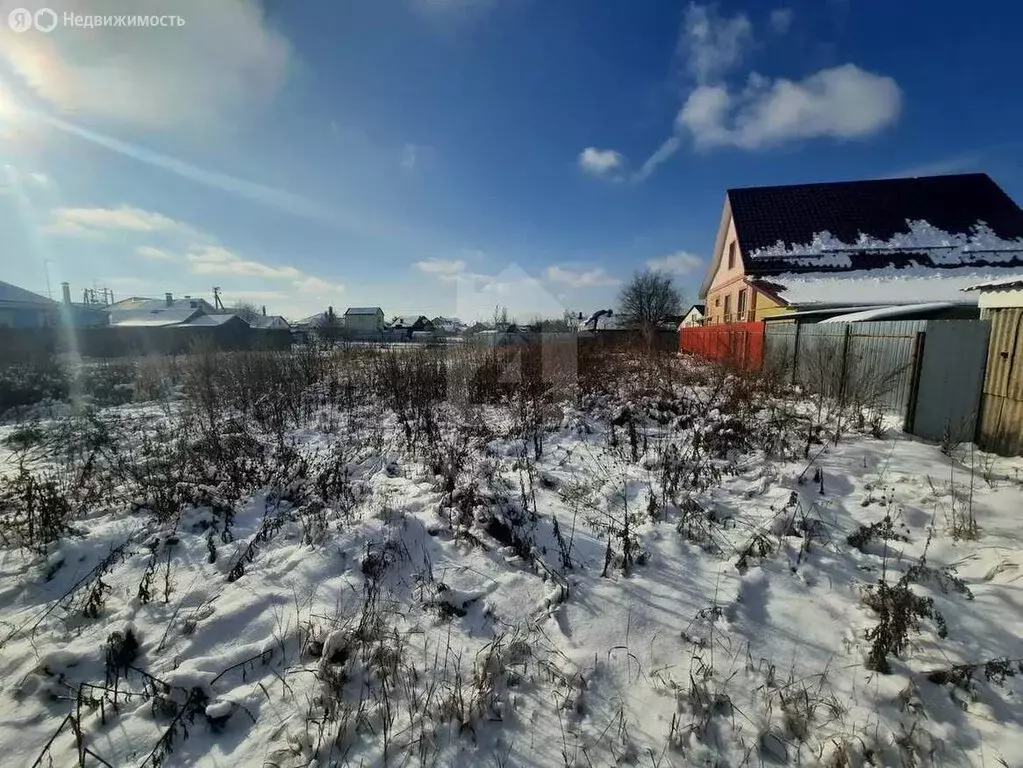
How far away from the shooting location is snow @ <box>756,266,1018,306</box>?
38.2 ft

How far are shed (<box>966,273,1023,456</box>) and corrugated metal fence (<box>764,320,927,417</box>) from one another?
598mm

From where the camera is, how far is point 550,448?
16.7ft

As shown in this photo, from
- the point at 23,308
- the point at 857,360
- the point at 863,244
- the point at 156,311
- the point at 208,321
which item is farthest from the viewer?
the point at 156,311

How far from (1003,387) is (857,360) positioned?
2.01 m

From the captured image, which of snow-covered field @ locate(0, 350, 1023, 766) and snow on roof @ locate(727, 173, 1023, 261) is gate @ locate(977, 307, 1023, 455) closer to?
snow-covered field @ locate(0, 350, 1023, 766)

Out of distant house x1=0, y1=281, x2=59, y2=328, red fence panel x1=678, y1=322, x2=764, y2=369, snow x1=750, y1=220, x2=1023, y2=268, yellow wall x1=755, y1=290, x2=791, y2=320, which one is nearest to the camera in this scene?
red fence panel x1=678, y1=322, x2=764, y2=369

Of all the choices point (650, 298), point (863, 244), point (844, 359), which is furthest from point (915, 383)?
point (650, 298)

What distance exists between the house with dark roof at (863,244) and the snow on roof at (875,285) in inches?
1.1

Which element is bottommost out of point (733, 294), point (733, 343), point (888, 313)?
point (733, 343)

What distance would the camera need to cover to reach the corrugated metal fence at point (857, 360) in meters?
5.18

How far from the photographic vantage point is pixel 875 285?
1252cm

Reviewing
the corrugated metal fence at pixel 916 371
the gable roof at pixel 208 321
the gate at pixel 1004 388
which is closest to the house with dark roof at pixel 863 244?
the corrugated metal fence at pixel 916 371

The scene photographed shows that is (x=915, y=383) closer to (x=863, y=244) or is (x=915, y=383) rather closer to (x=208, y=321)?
(x=863, y=244)

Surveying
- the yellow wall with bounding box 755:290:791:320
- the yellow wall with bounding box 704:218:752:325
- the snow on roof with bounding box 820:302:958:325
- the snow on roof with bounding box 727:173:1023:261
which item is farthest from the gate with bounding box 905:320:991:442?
the snow on roof with bounding box 727:173:1023:261
